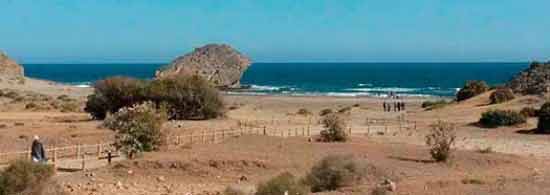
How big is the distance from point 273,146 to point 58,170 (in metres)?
9.67

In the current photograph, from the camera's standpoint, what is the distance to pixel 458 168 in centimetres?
2908

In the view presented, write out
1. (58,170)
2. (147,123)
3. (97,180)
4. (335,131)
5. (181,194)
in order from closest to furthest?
(181,194), (97,180), (58,170), (147,123), (335,131)

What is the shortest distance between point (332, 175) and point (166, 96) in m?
33.8

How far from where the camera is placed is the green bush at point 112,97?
5522 cm

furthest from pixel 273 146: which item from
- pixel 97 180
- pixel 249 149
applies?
pixel 97 180

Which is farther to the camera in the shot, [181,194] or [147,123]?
[147,123]

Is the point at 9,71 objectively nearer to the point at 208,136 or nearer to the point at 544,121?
the point at 208,136

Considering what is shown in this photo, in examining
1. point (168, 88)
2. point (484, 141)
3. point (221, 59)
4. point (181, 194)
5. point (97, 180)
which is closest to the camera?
point (181, 194)

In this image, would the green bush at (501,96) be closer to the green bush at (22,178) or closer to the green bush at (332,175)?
the green bush at (332,175)

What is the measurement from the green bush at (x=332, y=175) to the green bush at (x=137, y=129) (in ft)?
32.6

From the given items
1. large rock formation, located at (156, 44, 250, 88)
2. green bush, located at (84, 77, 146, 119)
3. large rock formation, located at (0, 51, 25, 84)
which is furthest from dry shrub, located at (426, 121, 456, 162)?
large rock formation, located at (0, 51, 25, 84)

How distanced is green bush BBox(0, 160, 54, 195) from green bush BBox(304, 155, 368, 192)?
21.0ft

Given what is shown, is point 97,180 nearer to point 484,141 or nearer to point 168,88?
point 484,141

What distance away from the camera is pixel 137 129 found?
3083 cm
